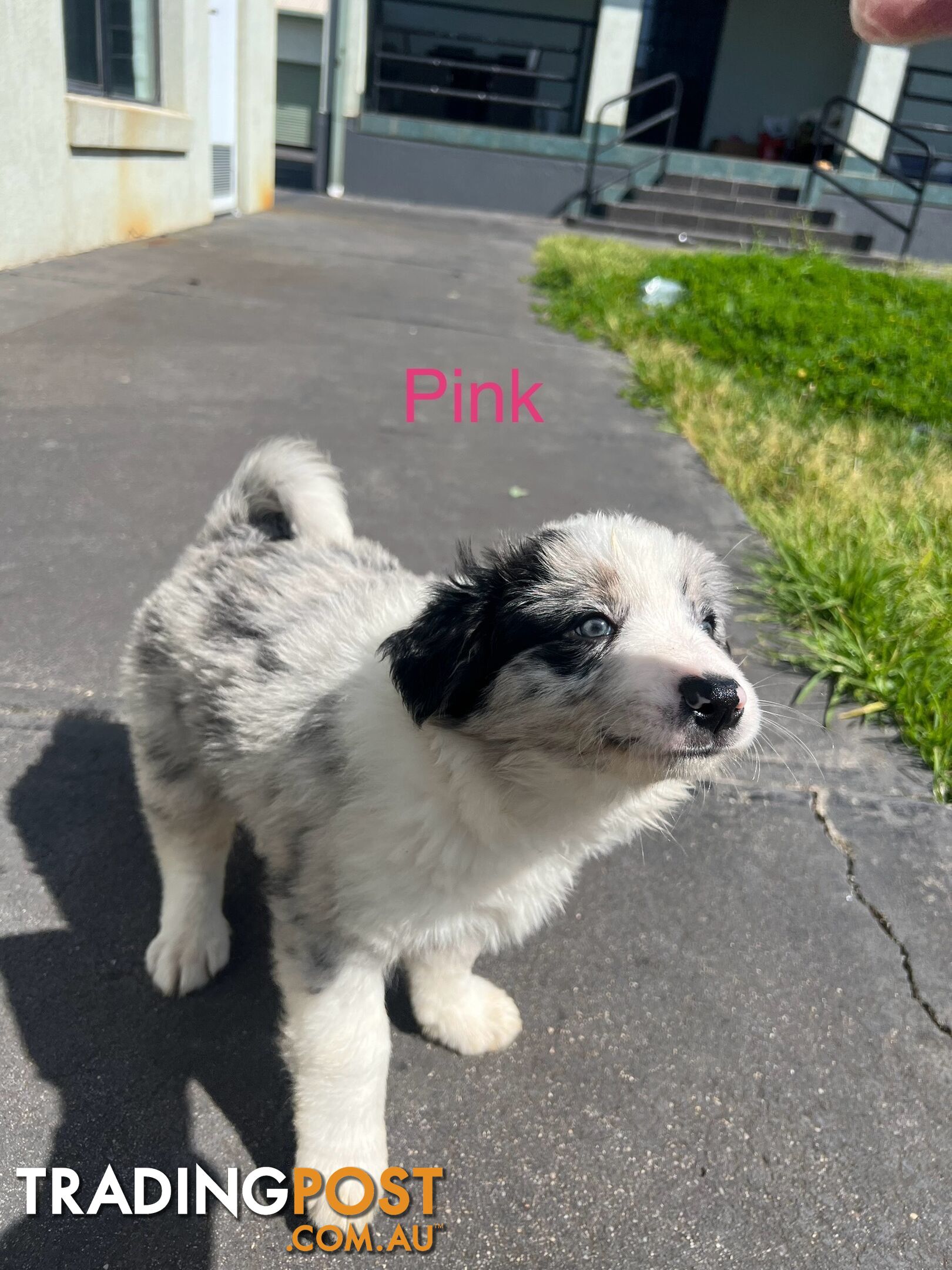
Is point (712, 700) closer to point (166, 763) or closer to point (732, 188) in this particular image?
point (166, 763)

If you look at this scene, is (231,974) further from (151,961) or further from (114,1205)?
(114,1205)

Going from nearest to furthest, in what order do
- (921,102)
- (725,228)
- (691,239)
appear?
1. (691,239)
2. (725,228)
3. (921,102)

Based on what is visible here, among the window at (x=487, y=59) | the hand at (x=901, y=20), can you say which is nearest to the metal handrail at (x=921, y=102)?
the window at (x=487, y=59)

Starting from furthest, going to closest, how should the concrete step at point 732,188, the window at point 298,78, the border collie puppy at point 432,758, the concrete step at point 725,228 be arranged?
1. the window at point 298,78
2. the concrete step at point 732,188
3. the concrete step at point 725,228
4. the border collie puppy at point 432,758

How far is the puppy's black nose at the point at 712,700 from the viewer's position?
5.01 ft

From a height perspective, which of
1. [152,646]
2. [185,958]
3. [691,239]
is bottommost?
[185,958]

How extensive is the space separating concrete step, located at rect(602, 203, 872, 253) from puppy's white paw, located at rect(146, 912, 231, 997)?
16.5 meters

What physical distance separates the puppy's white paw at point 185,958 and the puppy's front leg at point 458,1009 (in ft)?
1.57

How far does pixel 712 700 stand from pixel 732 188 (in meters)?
18.7

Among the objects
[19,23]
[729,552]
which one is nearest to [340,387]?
[729,552]

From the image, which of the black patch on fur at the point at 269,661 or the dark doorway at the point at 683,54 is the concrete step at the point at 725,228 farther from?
the black patch on fur at the point at 269,661

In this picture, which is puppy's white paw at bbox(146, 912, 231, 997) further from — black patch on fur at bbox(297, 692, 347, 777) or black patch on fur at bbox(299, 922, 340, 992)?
black patch on fur at bbox(297, 692, 347, 777)

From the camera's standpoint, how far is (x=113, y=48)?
9641 mm

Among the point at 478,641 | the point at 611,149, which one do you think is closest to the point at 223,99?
the point at 611,149
